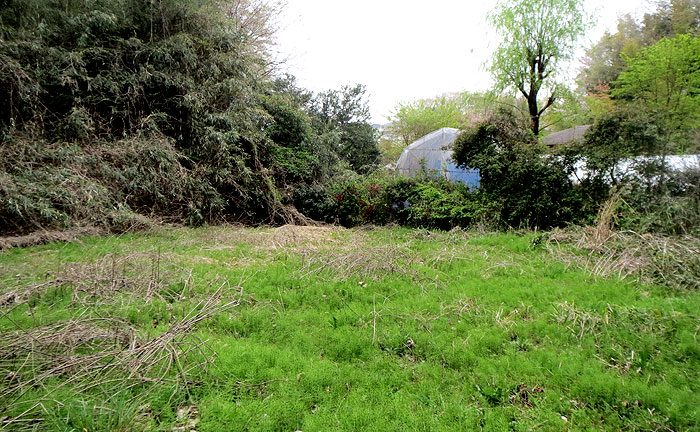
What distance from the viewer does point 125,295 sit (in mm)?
3883

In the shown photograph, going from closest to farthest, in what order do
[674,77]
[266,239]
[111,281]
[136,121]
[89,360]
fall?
1. [89,360]
2. [111,281]
3. [266,239]
4. [136,121]
5. [674,77]

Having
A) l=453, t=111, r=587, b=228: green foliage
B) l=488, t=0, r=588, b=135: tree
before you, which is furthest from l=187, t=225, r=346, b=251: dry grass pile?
l=488, t=0, r=588, b=135: tree

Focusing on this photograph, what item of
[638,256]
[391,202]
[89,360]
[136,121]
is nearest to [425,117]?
[391,202]

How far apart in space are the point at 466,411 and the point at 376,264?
3.02m

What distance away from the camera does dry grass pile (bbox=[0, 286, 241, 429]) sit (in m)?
Answer: 2.20

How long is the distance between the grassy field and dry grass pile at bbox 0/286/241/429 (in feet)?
0.05

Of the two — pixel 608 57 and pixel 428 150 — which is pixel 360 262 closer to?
pixel 428 150

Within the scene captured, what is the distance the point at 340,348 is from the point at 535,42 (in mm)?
11591

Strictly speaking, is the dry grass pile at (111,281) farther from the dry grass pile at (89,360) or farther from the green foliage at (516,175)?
the green foliage at (516,175)

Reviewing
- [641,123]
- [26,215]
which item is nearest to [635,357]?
[641,123]

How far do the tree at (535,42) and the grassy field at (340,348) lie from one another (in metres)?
7.95

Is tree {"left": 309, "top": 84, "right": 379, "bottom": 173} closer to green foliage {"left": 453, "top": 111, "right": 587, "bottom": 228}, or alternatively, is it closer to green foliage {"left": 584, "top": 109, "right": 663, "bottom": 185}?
green foliage {"left": 453, "top": 111, "right": 587, "bottom": 228}

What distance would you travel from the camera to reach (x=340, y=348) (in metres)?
3.06

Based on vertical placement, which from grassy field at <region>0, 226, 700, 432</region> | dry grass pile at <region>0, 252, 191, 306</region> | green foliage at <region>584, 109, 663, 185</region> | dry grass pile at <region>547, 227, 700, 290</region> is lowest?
dry grass pile at <region>547, 227, 700, 290</region>
